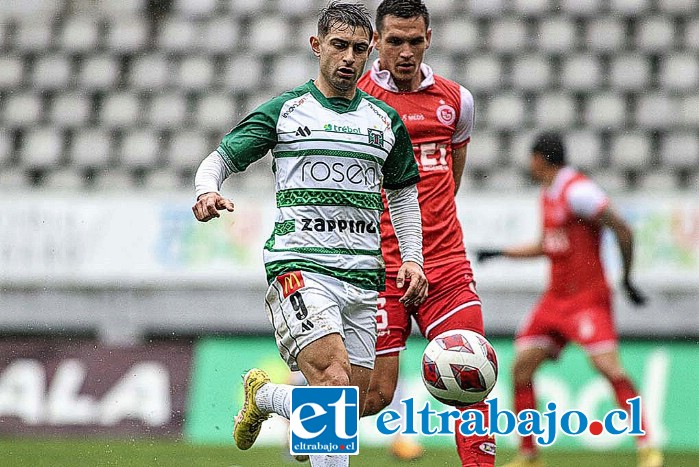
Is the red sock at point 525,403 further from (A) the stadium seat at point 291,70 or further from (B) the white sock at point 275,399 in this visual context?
(A) the stadium seat at point 291,70

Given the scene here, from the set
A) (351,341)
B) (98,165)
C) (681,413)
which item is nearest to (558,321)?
(681,413)

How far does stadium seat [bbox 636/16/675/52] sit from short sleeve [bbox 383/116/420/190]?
31.9ft

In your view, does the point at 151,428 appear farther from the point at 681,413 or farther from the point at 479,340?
the point at 479,340

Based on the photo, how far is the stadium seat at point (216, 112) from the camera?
14.1m

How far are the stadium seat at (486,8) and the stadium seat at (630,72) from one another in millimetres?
1523

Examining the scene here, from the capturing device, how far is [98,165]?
46.3 ft

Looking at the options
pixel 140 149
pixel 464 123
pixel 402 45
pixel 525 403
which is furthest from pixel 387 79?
pixel 140 149

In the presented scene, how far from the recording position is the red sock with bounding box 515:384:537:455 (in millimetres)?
8109

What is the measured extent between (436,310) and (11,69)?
10.6 m

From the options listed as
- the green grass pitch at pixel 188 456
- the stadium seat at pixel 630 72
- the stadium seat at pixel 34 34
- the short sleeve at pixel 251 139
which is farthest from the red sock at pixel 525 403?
the stadium seat at pixel 34 34

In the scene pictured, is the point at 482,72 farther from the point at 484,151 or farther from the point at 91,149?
the point at 91,149

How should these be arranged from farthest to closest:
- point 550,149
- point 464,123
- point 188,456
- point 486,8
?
point 486,8 < point 188,456 < point 550,149 < point 464,123

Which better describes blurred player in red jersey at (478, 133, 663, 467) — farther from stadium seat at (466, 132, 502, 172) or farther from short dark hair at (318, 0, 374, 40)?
stadium seat at (466, 132, 502, 172)

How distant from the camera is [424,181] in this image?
19.3 ft
